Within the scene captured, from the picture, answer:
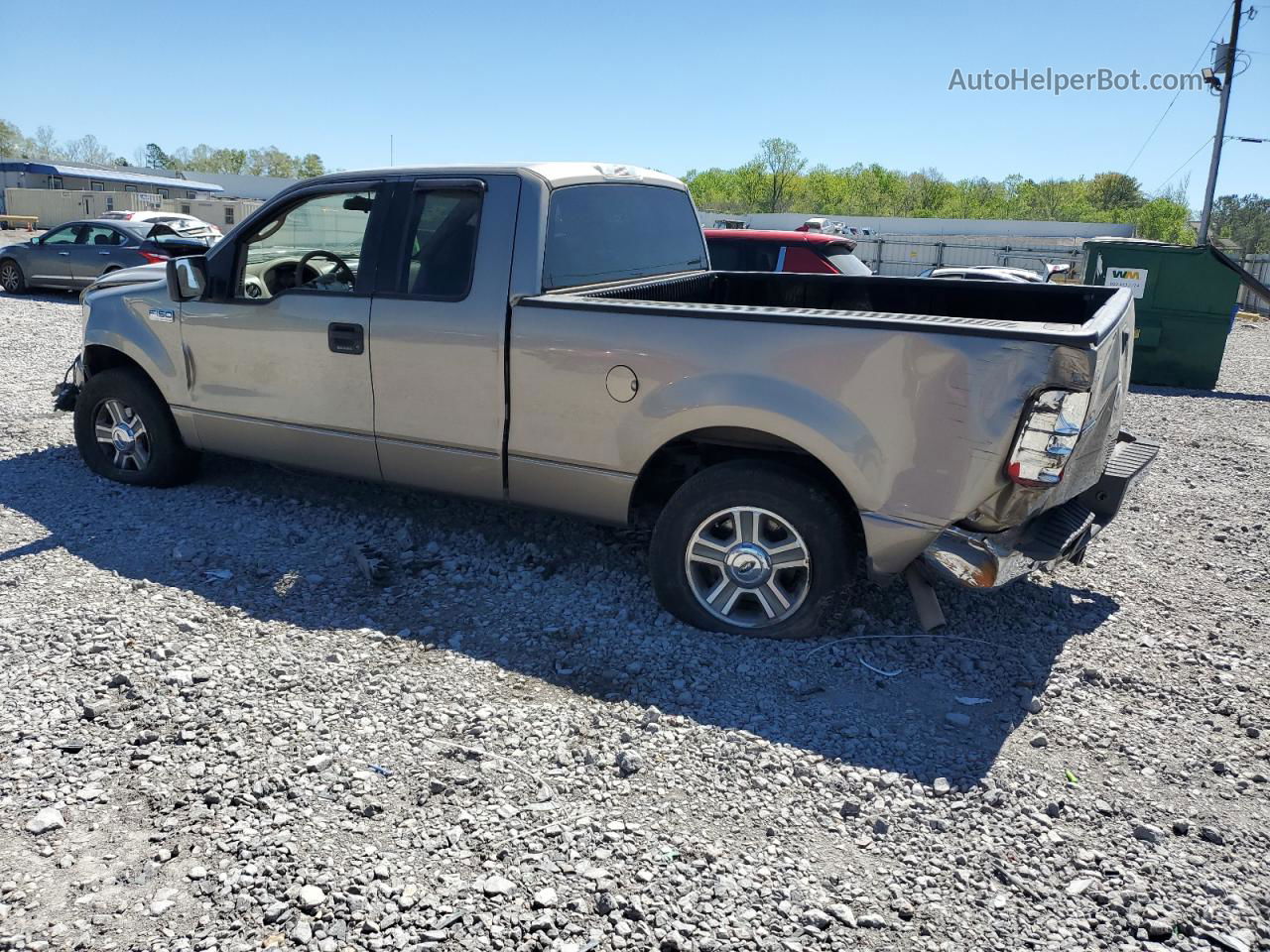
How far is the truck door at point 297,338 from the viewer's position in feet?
16.3

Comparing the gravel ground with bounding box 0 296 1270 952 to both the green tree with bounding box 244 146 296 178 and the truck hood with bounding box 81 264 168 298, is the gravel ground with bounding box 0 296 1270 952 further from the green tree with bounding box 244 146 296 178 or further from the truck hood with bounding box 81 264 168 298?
the green tree with bounding box 244 146 296 178

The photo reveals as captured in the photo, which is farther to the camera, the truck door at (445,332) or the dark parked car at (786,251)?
the dark parked car at (786,251)

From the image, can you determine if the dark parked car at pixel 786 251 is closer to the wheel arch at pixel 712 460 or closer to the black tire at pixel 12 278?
the wheel arch at pixel 712 460

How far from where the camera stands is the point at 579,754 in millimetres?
3395

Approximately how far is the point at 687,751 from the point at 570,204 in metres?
2.75

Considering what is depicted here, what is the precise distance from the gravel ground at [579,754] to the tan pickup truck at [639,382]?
50 cm

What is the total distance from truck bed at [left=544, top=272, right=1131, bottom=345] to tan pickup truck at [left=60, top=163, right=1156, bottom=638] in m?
0.02

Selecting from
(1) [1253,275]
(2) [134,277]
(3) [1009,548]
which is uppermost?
(1) [1253,275]

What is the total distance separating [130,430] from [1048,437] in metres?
5.30

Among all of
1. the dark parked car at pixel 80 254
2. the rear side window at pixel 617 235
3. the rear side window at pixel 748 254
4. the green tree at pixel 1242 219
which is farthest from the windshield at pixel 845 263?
the green tree at pixel 1242 219

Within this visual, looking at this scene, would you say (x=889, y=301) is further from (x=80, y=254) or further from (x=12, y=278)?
(x=12, y=278)

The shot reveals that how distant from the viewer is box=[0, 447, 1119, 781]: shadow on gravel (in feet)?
12.2

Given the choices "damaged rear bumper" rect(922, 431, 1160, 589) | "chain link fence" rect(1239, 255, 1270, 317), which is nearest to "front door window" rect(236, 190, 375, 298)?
"damaged rear bumper" rect(922, 431, 1160, 589)

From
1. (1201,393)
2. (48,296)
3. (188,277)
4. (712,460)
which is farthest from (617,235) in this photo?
(48,296)
